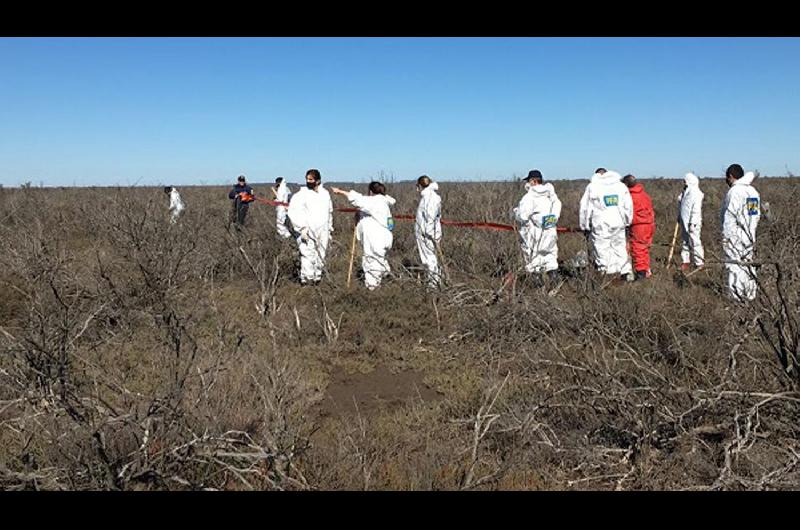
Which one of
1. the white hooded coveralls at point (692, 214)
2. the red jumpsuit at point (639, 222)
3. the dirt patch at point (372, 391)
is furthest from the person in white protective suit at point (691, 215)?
the dirt patch at point (372, 391)

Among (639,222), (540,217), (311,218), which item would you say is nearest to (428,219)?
(540,217)

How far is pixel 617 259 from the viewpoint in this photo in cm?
884

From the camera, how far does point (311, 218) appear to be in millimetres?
8867

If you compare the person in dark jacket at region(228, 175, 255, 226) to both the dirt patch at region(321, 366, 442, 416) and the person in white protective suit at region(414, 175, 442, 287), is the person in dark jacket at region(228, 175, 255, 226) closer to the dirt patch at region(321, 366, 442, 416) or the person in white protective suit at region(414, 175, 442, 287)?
the person in white protective suit at region(414, 175, 442, 287)

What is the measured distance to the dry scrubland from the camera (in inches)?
122

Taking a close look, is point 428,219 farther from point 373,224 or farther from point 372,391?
point 372,391

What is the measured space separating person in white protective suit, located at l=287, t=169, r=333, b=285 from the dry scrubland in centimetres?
50

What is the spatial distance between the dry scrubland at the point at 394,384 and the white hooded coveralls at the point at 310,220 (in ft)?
1.64

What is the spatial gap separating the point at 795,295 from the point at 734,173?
4.24 m

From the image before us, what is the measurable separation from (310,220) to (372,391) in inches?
169
